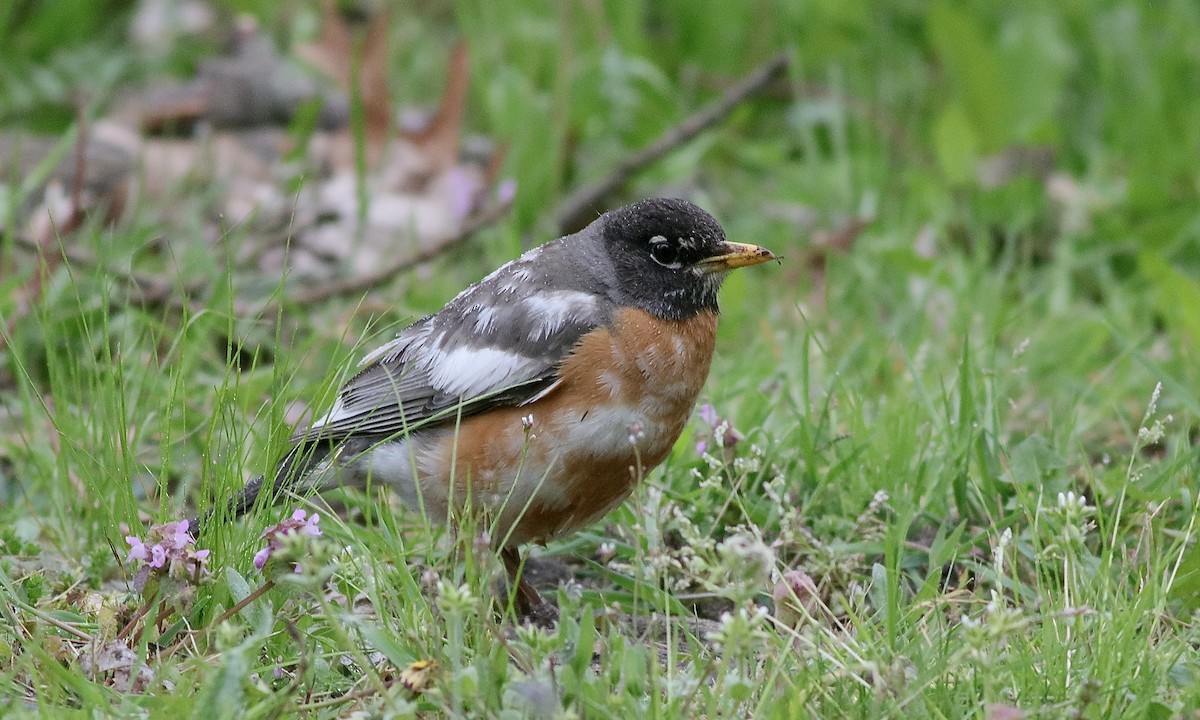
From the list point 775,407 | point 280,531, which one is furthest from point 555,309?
point 280,531

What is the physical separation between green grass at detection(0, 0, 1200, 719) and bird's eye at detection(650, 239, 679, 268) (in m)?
0.50

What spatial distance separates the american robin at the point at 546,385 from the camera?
13.2ft

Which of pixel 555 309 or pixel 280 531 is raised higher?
pixel 555 309

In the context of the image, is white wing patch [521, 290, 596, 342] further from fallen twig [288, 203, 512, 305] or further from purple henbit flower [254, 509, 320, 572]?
fallen twig [288, 203, 512, 305]

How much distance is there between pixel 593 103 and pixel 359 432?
3841mm

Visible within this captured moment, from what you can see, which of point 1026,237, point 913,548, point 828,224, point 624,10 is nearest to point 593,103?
point 624,10

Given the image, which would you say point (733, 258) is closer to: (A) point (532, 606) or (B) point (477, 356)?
(B) point (477, 356)

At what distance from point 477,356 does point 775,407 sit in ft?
3.45

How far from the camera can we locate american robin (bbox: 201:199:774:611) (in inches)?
159

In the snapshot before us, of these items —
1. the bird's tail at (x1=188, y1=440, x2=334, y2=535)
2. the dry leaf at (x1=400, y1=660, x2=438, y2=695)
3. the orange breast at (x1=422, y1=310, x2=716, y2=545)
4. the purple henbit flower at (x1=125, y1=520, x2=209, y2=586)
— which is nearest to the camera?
the dry leaf at (x1=400, y1=660, x2=438, y2=695)

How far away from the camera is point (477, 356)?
170 inches

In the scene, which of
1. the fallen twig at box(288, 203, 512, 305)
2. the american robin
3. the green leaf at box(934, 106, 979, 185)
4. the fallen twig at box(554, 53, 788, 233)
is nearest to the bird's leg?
the american robin

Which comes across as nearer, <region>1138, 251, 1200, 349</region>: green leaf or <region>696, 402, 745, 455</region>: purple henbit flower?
<region>696, 402, 745, 455</region>: purple henbit flower

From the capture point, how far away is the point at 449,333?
4.47 meters
